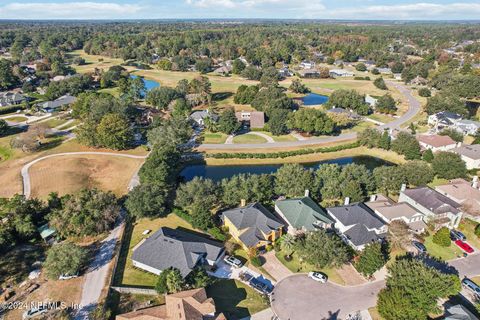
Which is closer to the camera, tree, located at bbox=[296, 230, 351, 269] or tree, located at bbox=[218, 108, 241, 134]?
tree, located at bbox=[296, 230, 351, 269]

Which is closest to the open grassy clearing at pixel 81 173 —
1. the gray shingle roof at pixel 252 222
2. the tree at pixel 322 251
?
the gray shingle roof at pixel 252 222

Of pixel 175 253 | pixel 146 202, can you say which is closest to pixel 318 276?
pixel 175 253

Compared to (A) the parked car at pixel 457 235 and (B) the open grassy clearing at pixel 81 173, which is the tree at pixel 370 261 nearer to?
(A) the parked car at pixel 457 235

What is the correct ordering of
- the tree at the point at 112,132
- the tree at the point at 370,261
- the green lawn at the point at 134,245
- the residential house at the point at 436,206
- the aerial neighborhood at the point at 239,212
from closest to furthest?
the aerial neighborhood at the point at 239,212 < the tree at the point at 370,261 < the green lawn at the point at 134,245 < the residential house at the point at 436,206 < the tree at the point at 112,132

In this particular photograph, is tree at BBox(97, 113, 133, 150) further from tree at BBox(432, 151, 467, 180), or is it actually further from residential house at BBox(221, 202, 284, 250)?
tree at BBox(432, 151, 467, 180)

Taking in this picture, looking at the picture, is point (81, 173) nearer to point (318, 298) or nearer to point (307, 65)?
point (318, 298)

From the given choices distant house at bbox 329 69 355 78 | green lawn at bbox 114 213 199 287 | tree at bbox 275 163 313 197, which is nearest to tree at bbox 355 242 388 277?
tree at bbox 275 163 313 197
